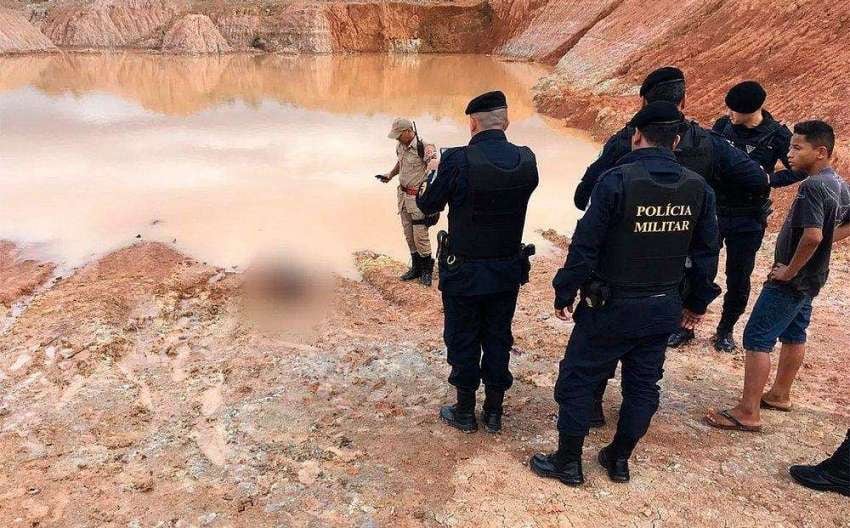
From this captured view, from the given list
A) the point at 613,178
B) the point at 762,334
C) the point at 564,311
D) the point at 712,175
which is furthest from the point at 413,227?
the point at 613,178

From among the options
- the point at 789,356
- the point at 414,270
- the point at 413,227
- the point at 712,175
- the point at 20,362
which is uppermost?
the point at 712,175

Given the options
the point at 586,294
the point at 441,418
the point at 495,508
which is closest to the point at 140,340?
the point at 441,418

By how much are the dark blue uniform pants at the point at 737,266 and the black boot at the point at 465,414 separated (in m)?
2.30

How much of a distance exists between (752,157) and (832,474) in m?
2.44

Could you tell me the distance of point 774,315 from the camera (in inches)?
132

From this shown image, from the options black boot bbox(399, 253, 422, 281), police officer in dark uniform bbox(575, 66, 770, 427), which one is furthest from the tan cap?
police officer in dark uniform bbox(575, 66, 770, 427)

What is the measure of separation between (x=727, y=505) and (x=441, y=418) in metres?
1.70

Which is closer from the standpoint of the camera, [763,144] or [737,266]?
[763,144]

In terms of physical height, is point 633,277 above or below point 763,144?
below

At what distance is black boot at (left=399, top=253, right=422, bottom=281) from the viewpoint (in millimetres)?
6809

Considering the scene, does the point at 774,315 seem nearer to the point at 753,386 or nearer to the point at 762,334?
the point at 762,334

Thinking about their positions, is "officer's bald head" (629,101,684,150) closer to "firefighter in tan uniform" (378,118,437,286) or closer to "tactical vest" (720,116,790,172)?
"tactical vest" (720,116,790,172)

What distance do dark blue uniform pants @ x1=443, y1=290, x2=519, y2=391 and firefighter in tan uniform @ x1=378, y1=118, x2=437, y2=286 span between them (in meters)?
2.71

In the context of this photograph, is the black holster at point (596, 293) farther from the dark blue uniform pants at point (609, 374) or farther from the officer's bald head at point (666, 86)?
the officer's bald head at point (666, 86)
